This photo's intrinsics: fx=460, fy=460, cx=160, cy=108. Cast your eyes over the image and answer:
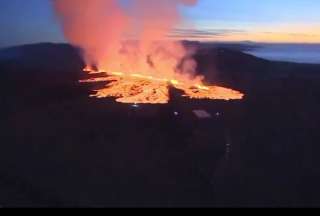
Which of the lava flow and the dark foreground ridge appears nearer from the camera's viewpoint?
the dark foreground ridge

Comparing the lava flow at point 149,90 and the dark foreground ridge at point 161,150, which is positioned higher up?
the lava flow at point 149,90

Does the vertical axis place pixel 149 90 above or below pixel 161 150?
above

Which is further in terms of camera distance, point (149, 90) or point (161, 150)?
point (149, 90)

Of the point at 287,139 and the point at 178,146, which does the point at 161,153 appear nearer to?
the point at 178,146

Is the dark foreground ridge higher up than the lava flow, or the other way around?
the lava flow
